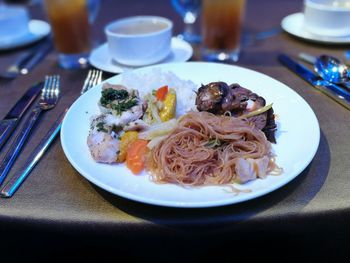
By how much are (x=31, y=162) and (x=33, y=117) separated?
270 mm

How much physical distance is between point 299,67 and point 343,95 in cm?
29

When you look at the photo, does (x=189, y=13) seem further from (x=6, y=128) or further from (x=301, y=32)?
(x=6, y=128)

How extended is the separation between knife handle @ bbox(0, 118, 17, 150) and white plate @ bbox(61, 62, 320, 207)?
218mm

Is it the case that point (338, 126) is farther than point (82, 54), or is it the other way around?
point (82, 54)

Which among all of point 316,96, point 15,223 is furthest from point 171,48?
point 15,223

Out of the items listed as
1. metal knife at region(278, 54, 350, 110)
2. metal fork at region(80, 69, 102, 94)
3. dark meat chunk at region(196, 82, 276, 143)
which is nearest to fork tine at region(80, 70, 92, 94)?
metal fork at region(80, 69, 102, 94)

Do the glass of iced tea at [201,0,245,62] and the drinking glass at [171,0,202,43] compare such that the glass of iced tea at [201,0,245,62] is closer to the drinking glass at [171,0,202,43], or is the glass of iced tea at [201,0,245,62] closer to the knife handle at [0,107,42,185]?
the drinking glass at [171,0,202,43]

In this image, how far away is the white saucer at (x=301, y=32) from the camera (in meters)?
1.66

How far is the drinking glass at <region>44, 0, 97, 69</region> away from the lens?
160 centimetres

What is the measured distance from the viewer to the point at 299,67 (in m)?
1.49

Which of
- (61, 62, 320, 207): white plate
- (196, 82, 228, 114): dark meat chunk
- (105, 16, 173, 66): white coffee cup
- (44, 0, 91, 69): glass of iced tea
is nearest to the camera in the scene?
(61, 62, 320, 207): white plate

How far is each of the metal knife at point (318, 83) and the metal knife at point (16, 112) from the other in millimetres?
1079

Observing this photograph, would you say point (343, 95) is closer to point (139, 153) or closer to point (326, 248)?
point (326, 248)

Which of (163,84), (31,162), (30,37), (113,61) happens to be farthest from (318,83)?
(30,37)
